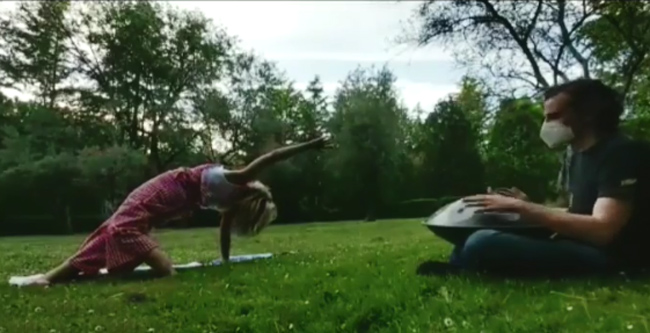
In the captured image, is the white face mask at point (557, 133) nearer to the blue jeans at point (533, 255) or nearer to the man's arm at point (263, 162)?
the blue jeans at point (533, 255)

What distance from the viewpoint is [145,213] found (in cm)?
381

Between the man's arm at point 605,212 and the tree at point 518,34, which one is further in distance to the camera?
the tree at point 518,34

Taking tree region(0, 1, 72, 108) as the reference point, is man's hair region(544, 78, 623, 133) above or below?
below

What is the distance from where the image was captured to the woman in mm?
3652

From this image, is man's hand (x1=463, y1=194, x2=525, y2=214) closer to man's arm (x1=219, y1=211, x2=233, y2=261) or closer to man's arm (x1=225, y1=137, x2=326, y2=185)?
man's arm (x1=225, y1=137, x2=326, y2=185)

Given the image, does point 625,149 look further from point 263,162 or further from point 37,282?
point 37,282

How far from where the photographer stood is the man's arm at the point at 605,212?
2.37 m

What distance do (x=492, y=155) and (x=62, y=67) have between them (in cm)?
467

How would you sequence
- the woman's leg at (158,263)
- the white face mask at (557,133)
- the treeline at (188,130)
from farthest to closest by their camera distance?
the treeline at (188,130) → the woman's leg at (158,263) → the white face mask at (557,133)

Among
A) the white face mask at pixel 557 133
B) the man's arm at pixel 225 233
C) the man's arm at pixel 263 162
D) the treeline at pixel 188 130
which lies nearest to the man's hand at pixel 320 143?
the man's arm at pixel 263 162

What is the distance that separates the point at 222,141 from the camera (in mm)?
9438

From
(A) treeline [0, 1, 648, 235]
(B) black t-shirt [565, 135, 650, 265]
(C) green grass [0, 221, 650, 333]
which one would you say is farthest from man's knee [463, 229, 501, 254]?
(A) treeline [0, 1, 648, 235]

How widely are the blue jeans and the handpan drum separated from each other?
0.11 feet

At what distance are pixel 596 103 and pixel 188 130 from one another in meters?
7.22
